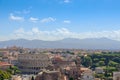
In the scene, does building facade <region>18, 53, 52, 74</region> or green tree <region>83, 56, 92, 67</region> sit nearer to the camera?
green tree <region>83, 56, 92, 67</region>

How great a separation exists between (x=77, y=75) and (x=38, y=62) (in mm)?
24627

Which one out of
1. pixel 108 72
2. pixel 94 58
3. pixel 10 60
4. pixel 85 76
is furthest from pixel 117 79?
pixel 10 60

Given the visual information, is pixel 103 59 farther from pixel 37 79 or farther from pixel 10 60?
pixel 37 79

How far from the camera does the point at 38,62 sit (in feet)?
205

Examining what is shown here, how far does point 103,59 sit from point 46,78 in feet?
105

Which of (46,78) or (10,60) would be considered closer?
(46,78)

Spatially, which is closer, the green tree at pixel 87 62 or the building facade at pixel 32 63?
the green tree at pixel 87 62

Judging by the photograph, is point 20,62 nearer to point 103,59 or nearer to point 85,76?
point 103,59

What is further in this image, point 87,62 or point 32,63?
point 32,63

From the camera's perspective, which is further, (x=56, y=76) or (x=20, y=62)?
(x=20, y=62)

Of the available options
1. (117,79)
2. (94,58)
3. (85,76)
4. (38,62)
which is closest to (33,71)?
(38,62)

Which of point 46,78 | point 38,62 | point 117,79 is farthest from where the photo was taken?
point 38,62

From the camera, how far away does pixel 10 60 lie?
69250 mm

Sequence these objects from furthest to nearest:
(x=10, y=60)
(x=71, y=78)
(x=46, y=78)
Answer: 1. (x=10, y=60)
2. (x=71, y=78)
3. (x=46, y=78)
